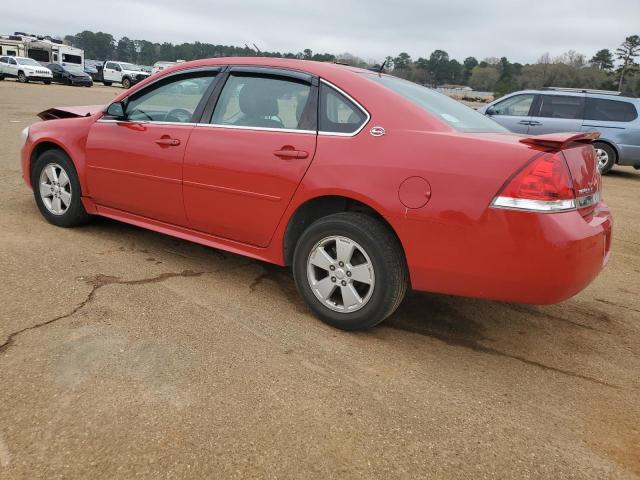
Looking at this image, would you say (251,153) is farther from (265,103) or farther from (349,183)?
(349,183)

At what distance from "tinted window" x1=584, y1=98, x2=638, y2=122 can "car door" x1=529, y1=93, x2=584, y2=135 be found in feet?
0.49

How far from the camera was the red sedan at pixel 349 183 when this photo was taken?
2680 mm

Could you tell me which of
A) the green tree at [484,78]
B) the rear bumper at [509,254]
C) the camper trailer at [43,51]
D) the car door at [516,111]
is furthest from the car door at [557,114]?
the green tree at [484,78]

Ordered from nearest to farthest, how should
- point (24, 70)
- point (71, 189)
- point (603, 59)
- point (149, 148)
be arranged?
point (149, 148) < point (71, 189) < point (24, 70) < point (603, 59)

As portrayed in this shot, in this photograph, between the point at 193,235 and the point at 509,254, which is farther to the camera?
the point at 193,235

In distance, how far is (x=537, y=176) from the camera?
2.62 meters

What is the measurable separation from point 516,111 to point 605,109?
170 cm

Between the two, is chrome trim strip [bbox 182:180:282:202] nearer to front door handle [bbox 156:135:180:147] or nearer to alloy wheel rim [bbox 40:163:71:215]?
front door handle [bbox 156:135:180:147]

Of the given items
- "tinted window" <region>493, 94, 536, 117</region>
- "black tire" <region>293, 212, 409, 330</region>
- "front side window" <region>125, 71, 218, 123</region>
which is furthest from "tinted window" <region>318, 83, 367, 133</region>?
"tinted window" <region>493, 94, 536, 117</region>

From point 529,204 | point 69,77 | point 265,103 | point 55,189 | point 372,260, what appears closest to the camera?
point 529,204

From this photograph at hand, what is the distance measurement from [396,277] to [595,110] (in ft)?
32.6

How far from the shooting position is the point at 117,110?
4266 mm

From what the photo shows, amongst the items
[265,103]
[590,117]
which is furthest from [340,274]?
[590,117]

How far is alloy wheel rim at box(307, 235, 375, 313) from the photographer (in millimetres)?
3094
